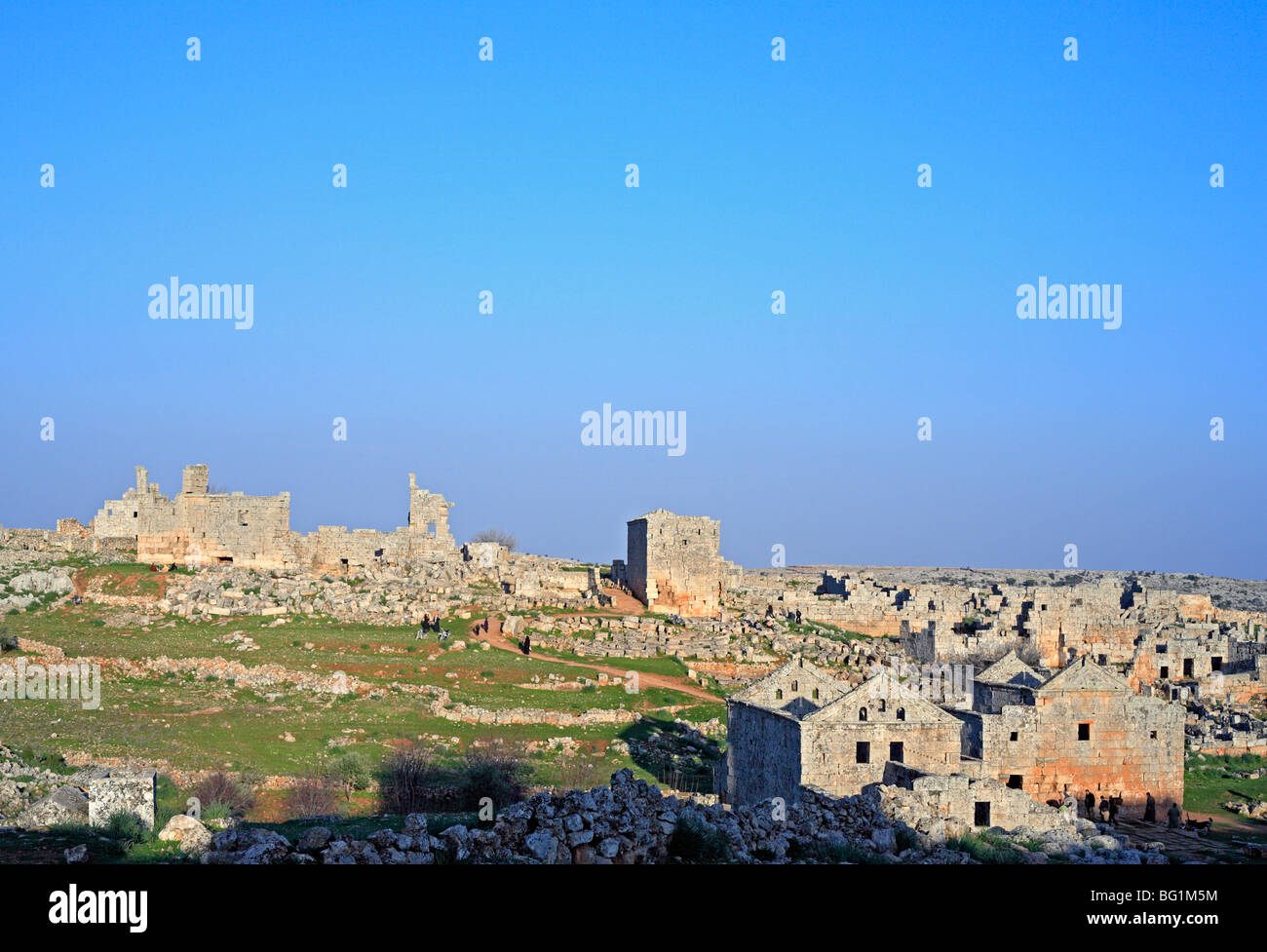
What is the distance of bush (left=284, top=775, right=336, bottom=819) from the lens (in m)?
20.0

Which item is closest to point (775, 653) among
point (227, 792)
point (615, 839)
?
point (227, 792)

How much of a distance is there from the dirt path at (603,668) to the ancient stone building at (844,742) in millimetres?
11065

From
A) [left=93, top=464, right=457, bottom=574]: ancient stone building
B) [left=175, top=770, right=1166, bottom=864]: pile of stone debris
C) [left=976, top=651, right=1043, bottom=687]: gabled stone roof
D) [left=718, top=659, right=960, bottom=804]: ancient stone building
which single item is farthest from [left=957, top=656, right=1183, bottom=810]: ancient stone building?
[left=93, top=464, right=457, bottom=574]: ancient stone building

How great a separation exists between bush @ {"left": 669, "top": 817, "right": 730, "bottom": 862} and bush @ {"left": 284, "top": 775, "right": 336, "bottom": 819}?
946 cm

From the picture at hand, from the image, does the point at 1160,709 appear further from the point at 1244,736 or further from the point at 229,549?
the point at 229,549

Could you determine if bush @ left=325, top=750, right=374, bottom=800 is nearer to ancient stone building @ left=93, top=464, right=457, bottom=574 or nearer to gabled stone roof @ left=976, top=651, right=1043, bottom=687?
gabled stone roof @ left=976, top=651, right=1043, bottom=687

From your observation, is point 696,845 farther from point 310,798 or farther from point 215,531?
point 215,531

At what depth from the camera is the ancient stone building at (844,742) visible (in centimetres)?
2170

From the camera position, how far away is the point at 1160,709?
86.5 ft

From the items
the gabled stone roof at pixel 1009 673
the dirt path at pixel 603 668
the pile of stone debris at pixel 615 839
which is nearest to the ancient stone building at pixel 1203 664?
the gabled stone roof at pixel 1009 673

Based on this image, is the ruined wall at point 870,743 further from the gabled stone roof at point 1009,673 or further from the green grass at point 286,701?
the gabled stone roof at point 1009,673
